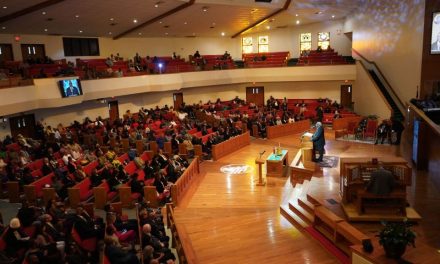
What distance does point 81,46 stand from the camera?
16.4 metres

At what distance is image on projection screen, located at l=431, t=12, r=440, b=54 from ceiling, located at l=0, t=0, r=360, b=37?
18.2 ft

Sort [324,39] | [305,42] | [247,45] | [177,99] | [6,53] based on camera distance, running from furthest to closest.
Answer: [247,45]
[305,42]
[324,39]
[177,99]
[6,53]

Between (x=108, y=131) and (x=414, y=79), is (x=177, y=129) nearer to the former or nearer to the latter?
(x=108, y=131)

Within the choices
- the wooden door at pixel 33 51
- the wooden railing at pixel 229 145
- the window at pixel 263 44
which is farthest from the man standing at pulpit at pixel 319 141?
the window at pixel 263 44

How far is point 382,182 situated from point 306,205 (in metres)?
1.50

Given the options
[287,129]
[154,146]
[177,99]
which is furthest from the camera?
[177,99]

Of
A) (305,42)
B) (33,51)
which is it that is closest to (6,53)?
(33,51)

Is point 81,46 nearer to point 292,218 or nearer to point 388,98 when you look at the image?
point 388,98

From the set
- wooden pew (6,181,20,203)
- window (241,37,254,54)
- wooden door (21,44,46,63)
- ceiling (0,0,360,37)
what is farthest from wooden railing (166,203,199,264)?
window (241,37,254,54)

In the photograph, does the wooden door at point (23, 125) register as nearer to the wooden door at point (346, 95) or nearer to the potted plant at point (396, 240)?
the potted plant at point (396, 240)

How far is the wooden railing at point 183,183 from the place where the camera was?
7777 mm

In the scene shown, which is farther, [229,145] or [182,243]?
[229,145]

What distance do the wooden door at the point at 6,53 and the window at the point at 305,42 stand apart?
45.9 ft

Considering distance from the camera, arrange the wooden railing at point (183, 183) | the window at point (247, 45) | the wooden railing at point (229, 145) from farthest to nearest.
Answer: the window at point (247, 45)
the wooden railing at point (229, 145)
the wooden railing at point (183, 183)
